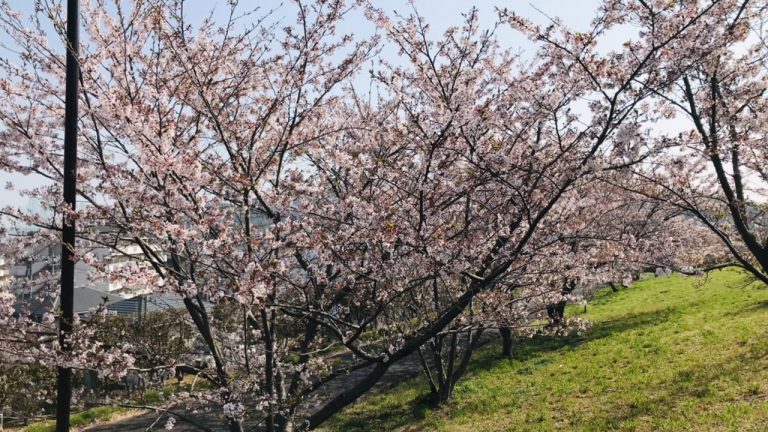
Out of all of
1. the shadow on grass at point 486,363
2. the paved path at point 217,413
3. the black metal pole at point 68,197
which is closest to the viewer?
the black metal pole at point 68,197

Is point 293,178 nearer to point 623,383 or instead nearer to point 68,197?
point 68,197

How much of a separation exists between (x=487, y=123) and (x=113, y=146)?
166 inches

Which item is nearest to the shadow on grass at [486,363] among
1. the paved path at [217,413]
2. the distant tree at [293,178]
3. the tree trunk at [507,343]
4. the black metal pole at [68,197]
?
the tree trunk at [507,343]

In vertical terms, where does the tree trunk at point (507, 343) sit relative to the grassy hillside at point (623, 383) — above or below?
above

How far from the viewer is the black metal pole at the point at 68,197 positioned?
4.79m

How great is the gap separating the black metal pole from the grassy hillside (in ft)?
22.6

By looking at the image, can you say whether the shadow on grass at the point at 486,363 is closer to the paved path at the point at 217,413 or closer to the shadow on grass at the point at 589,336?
the shadow on grass at the point at 589,336

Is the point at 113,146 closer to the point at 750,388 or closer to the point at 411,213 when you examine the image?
the point at 411,213

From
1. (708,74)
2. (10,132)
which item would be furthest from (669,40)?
(10,132)

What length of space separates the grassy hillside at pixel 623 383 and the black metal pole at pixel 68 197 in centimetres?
689

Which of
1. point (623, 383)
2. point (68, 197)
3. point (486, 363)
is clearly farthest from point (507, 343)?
point (68, 197)

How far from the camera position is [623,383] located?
995cm

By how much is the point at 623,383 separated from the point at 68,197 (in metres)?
9.92

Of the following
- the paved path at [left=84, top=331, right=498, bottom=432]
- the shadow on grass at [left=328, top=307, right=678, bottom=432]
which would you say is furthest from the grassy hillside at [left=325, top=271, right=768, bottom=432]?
the paved path at [left=84, top=331, right=498, bottom=432]
